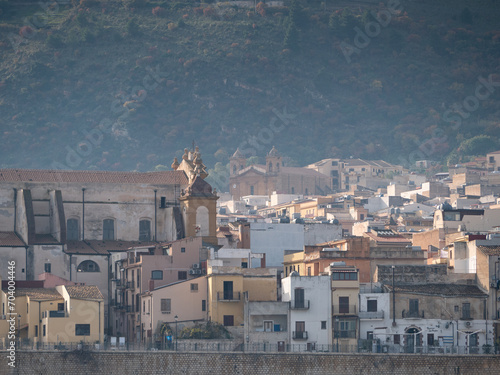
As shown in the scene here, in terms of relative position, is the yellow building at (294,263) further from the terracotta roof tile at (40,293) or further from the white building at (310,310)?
the terracotta roof tile at (40,293)

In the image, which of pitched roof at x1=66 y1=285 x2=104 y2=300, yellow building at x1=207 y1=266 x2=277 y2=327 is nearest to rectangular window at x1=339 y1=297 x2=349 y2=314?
yellow building at x1=207 y1=266 x2=277 y2=327

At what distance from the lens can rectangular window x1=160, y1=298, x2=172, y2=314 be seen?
2906 inches

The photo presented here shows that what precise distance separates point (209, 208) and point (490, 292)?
2173 centimetres

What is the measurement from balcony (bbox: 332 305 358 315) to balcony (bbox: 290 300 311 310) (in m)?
1.42

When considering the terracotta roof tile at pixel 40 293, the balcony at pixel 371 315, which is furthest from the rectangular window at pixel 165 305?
the balcony at pixel 371 315

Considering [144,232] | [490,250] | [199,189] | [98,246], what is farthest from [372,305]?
[144,232]

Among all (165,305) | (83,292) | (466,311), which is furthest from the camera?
(165,305)

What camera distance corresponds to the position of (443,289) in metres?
73.4

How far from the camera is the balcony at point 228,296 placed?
73562 mm

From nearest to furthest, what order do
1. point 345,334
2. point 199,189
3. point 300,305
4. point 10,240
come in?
point 345,334 → point 300,305 → point 10,240 → point 199,189

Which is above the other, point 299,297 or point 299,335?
point 299,297

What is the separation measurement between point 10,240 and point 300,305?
837 inches

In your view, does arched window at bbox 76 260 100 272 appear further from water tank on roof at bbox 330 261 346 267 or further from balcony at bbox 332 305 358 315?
balcony at bbox 332 305 358 315

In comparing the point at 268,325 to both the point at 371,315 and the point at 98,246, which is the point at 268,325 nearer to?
the point at 371,315
